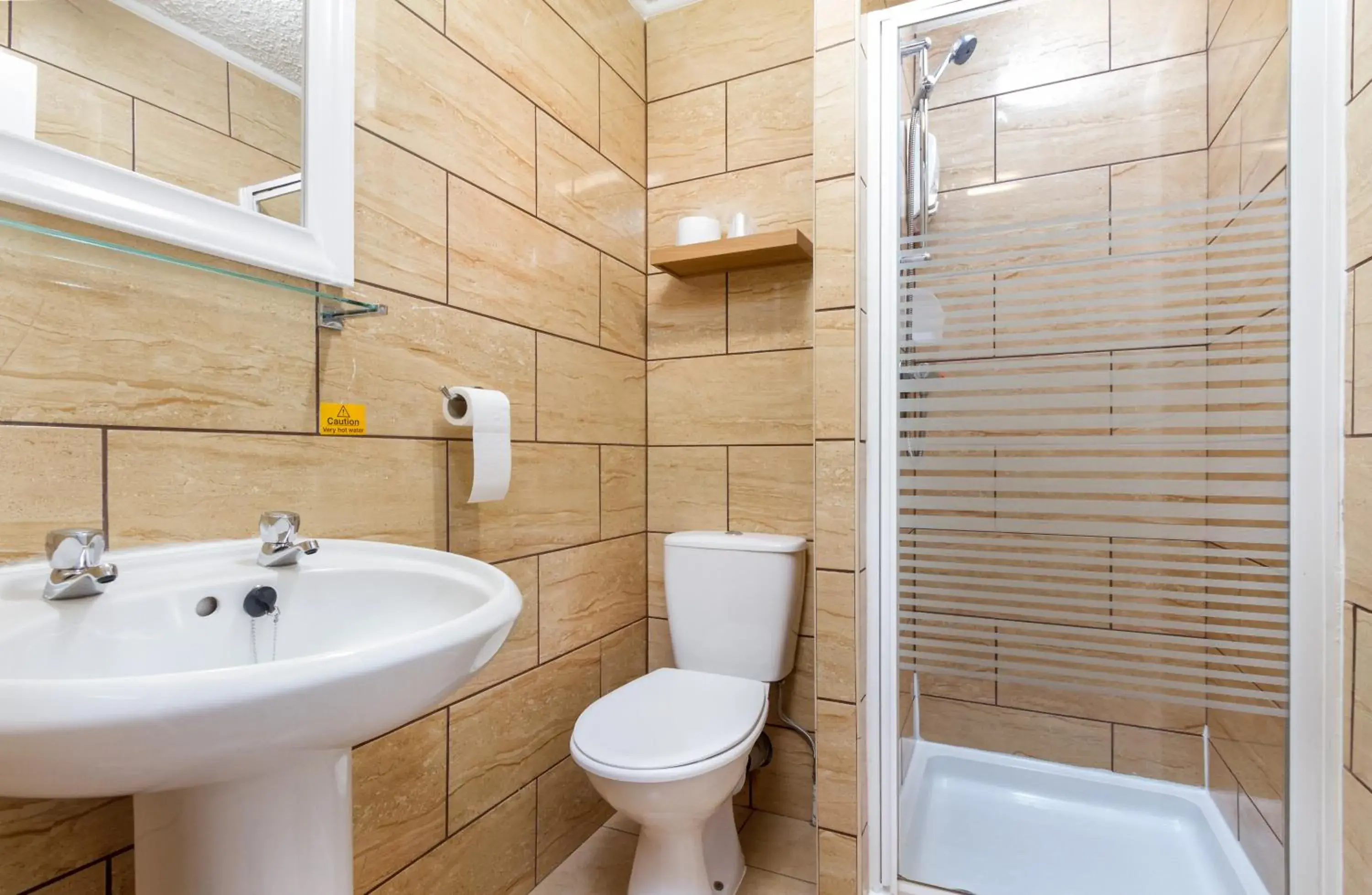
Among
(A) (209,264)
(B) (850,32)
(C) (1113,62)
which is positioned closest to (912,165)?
(B) (850,32)

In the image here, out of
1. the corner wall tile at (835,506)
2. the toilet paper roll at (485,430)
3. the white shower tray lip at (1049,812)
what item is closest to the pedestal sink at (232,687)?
the toilet paper roll at (485,430)

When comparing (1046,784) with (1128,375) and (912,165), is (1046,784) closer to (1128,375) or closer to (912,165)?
(1128,375)

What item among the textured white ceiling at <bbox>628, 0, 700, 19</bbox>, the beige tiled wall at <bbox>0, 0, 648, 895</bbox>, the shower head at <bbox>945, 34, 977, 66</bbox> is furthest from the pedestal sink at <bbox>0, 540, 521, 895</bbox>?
the textured white ceiling at <bbox>628, 0, 700, 19</bbox>

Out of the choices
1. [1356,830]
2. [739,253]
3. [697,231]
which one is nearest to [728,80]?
[697,231]

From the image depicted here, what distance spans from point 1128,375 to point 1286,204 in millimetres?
371

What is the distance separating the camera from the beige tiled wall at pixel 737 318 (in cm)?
186

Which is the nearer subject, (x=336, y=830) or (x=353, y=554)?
(x=336, y=830)

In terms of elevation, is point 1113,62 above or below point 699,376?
above

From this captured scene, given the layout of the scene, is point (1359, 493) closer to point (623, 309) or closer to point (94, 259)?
point (623, 309)

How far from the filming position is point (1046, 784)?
66.2 inches

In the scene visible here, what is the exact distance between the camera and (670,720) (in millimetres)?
1431

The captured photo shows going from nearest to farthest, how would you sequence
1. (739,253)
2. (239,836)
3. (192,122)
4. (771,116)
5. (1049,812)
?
(239,836)
(192,122)
(1049,812)
(739,253)
(771,116)

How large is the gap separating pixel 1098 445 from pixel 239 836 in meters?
1.44

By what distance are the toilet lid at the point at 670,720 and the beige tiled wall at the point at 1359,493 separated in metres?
0.99
